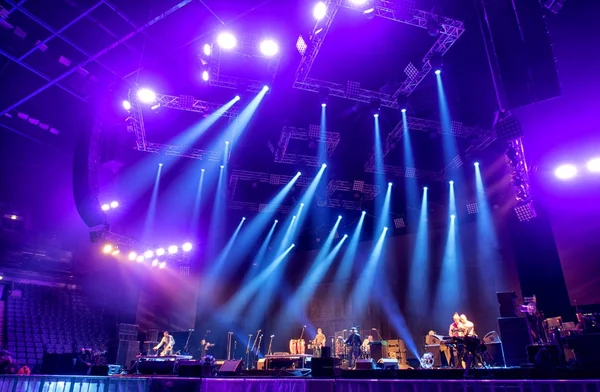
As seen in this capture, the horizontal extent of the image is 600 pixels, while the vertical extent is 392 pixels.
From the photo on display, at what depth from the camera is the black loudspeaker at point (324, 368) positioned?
5621mm

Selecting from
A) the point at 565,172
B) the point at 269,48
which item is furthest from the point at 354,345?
the point at 269,48

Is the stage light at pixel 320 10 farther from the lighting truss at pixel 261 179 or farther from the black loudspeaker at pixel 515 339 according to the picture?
the black loudspeaker at pixel 515 339

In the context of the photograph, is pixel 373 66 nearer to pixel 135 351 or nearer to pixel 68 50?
pixel 68 50

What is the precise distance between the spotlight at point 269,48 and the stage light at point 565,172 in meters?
7.38

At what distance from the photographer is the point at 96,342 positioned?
39.8 ft

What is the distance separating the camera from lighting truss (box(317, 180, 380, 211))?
1277 cm

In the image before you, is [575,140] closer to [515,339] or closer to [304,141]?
[515,339]

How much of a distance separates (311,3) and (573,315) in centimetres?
907

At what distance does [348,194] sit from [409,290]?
14.1ft

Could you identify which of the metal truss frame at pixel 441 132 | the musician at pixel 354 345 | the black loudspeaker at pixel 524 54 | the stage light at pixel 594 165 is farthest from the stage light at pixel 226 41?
the stage light at pixel 594 165

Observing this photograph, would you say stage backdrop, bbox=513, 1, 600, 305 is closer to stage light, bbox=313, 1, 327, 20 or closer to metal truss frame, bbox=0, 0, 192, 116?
stage light, bbox=313, 1, 327, 20

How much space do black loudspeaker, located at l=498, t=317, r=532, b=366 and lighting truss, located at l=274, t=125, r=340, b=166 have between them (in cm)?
619

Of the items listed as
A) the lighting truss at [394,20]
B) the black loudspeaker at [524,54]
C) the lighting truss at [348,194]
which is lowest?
the black loudspeaker at [524,54]

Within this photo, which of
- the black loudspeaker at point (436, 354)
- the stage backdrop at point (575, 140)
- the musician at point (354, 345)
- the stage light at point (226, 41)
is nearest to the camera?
the stage light at point (226, 41)
